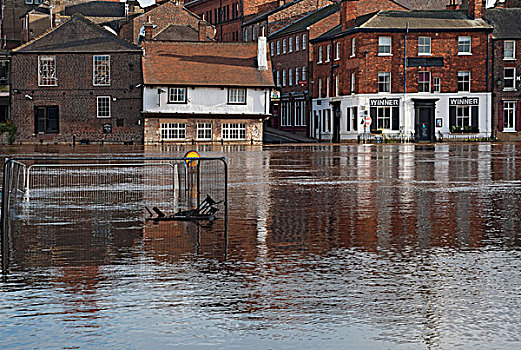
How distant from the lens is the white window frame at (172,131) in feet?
235

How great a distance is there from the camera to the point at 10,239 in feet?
40.8

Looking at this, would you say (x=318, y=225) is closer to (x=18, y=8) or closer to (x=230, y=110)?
(x=230, y=110)

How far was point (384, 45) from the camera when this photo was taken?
247 feet

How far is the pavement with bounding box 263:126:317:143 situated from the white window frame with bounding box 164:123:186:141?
7.94m

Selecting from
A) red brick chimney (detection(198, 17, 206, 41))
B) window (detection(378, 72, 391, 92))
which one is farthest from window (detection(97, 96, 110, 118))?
window (detection(378, 72, 391, 92))

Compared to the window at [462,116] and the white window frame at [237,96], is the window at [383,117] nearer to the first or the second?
the window at [462,116]

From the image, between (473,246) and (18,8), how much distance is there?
A: 108 meters

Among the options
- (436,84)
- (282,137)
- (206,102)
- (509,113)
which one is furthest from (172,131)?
(509,113)

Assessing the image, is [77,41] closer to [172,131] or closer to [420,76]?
[172,131]

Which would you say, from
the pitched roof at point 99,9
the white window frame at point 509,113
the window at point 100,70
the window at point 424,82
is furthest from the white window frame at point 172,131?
the pitched roof at point 99,9

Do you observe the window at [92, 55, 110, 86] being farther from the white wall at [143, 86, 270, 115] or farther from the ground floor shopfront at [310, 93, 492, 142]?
the ground floor shopfront at [310, 93, 492, 142]

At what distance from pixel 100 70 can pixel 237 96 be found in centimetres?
1062

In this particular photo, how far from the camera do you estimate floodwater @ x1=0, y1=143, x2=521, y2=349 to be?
7.02 m

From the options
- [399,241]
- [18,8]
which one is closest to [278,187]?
[399,241]
